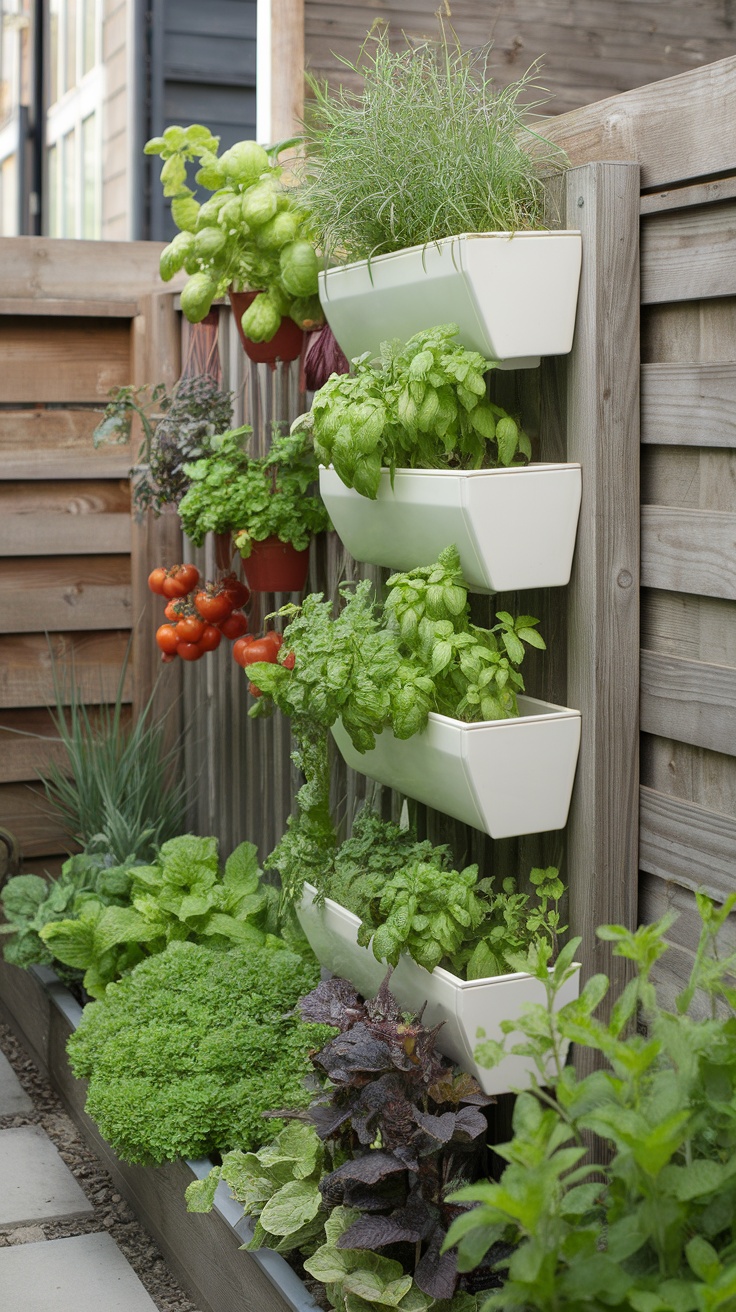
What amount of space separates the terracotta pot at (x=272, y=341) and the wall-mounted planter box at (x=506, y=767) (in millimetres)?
1035

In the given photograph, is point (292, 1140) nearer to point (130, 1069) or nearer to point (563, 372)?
point (130, 1069)

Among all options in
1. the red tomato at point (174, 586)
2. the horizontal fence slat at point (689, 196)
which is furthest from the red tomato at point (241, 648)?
the horizontal fence slat at point (689, 196)

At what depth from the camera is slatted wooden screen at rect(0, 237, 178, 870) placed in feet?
13.2

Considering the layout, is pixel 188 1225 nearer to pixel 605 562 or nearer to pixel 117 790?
pixel 605 562

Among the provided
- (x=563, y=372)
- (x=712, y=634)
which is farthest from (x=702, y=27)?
(x=712, y=634)

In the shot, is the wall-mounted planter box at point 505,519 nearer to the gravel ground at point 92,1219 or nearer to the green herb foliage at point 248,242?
the green herb foliage at point 248,242

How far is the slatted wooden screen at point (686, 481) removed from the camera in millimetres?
1815

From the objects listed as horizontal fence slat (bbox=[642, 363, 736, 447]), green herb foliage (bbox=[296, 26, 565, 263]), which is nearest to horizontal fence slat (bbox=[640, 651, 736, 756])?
horizontal fence slat (bbox=[642, 363, 736, 447])

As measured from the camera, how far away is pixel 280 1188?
219 centimetres

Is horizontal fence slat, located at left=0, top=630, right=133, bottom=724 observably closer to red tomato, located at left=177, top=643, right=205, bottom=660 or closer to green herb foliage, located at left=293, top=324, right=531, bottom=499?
red tomato, located at left=177, top=643, right=205, bottom=660

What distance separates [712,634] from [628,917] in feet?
1.57

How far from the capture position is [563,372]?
2078 mm

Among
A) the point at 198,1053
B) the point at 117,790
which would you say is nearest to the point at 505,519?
the point at 198,1053

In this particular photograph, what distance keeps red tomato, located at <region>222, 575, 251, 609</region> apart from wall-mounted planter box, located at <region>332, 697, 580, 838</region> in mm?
1061
